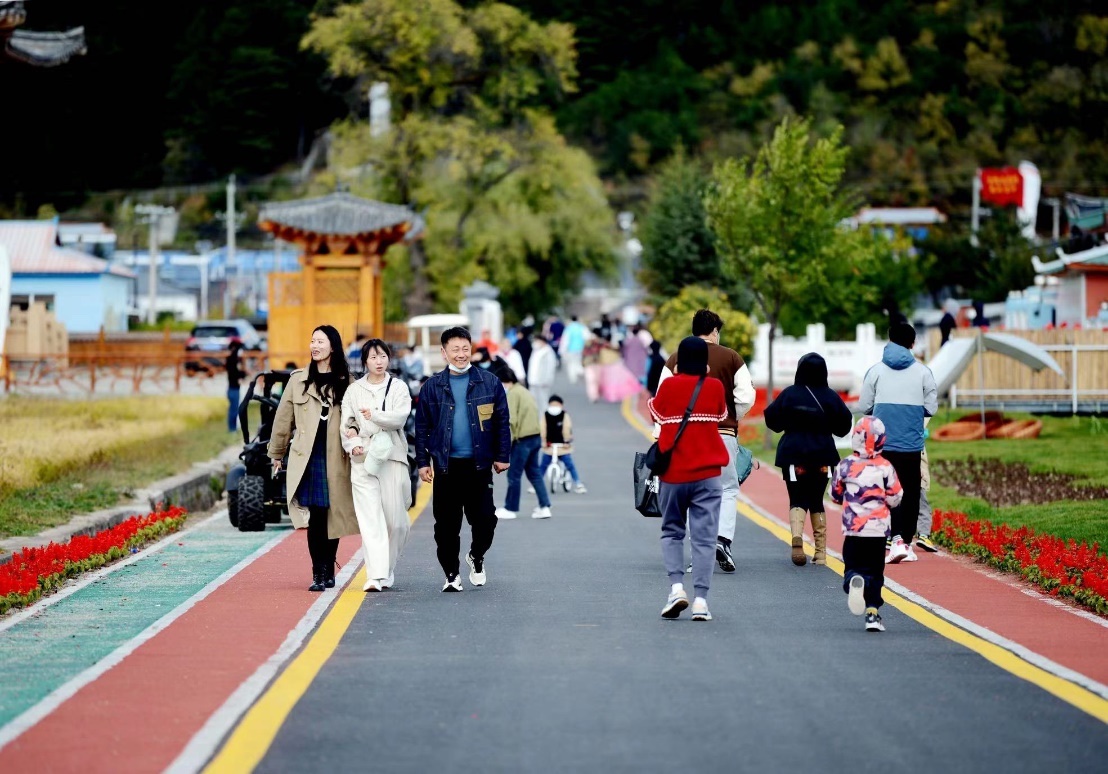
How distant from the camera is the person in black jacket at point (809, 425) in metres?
13.6

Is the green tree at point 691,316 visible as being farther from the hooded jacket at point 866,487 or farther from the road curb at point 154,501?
the hooded jacket at point 866,487

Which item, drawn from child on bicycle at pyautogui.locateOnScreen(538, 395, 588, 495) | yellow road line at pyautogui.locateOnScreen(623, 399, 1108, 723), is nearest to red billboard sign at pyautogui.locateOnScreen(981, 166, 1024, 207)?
child on bicycle at pyautogui.locateOnScreen(538, 395, 588, 495)

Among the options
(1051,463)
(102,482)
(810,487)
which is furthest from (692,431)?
(1051,463)

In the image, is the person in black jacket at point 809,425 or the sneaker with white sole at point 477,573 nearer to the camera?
the sneaker with white sole at point 477,573

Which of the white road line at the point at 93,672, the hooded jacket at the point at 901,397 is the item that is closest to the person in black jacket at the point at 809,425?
the hooded jacket at the point at 901,397

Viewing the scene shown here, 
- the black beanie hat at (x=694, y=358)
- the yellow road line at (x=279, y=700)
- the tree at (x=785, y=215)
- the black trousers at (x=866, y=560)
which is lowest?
the yellow road line at (x=279, y=700)

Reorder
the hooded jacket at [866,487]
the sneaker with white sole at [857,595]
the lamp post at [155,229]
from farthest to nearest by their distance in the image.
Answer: the lamp post at [155,229] → the hooded jacket at [866,487] → the sneaker with white sole at [857,595]

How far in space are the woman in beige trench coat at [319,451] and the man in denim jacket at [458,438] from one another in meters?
0.61

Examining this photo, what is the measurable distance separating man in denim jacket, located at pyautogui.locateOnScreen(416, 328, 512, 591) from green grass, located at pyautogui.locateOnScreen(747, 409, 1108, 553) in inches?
223

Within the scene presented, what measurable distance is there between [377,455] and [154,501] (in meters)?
7.47

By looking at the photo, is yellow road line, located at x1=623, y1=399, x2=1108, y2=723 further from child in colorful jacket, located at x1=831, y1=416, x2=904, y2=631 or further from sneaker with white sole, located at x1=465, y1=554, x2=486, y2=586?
sneaker with white sole, located at x1=465, y1=554, x2=486, y2=586

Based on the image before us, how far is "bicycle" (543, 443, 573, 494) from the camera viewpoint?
69.8 feet

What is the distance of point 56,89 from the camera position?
85.8 m

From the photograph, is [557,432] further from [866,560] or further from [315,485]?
[866,560]
